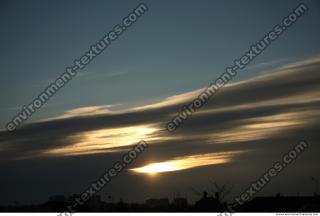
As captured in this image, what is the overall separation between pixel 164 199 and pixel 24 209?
9.79m

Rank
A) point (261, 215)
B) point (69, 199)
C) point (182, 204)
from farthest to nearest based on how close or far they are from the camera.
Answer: point (182, 204) < point (69, 199) < point (261, 215)

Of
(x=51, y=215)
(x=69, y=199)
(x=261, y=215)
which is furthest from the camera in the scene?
(x=69, y=199)

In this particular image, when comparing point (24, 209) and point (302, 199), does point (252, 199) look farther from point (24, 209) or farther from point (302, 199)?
point (24, 209)

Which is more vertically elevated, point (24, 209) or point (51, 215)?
point (24, 209)

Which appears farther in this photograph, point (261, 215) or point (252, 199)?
point (252, 199)

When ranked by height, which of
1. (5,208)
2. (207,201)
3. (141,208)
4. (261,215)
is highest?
(207,201)

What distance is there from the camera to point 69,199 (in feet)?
78.8

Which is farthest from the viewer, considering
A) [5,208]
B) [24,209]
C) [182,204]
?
[182,204]

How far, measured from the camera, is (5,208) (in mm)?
17656

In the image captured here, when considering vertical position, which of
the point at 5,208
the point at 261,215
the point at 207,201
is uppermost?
the point at 207,201

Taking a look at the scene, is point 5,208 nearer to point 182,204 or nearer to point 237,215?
point 237,215

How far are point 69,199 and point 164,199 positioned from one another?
5.57 m

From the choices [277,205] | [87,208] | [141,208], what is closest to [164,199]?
[141,208]

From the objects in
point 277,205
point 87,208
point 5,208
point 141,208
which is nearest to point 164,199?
point 141,208
